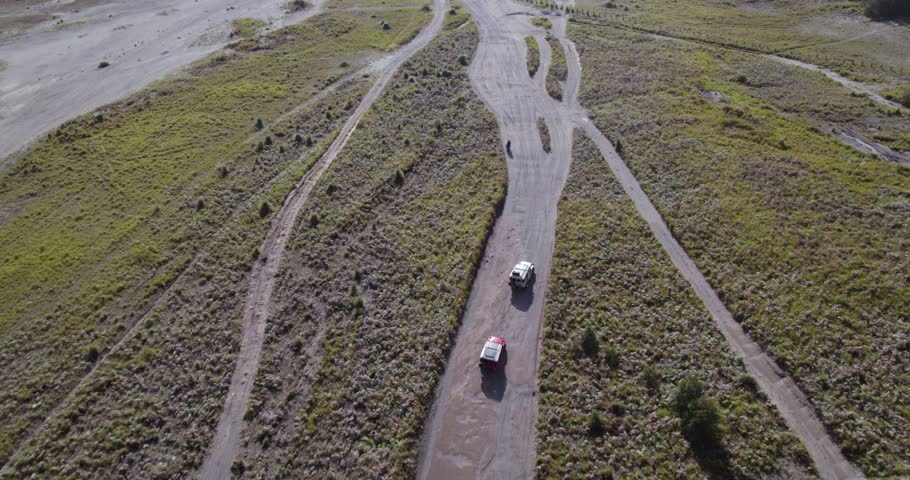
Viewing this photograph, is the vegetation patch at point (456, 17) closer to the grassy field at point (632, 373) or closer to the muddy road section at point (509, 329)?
the muddy road section at point (509, 329)

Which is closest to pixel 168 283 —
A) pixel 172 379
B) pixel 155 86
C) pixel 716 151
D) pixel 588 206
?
pixel 172 379

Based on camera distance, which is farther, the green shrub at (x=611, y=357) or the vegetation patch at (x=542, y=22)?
the vegetation patch at (x=542, y=22)

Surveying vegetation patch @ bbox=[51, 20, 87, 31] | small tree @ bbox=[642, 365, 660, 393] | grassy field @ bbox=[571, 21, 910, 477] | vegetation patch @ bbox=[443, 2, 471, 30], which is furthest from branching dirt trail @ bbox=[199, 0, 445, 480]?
vegetation patch @ bbox=[51, 20, 87, 31]

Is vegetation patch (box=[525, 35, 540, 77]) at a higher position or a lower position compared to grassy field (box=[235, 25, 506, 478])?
A: higher

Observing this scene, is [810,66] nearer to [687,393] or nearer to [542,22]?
[542,22]

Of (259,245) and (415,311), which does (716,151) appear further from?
(259,245)

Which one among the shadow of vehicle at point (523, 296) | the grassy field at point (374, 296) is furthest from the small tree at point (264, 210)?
the shadow of vehicle at point (523, 296)

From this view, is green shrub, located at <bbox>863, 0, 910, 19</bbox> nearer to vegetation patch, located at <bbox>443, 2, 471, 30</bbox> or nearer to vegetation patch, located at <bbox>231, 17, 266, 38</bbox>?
vegetation patch, located at <bbox>443, 2, 471, 30</bbox>

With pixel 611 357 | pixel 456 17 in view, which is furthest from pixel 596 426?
pixel 456 17
